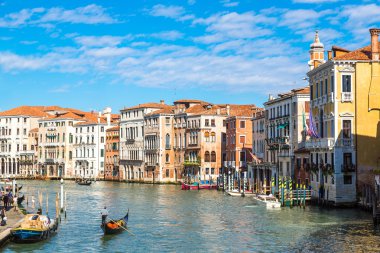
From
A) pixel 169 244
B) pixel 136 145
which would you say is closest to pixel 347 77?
pixel 169 244

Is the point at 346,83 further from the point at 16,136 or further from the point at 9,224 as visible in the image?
the point at 16,136

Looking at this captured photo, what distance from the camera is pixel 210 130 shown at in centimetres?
6394

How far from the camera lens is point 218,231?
86.8 feet

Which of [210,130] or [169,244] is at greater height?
[210,130]

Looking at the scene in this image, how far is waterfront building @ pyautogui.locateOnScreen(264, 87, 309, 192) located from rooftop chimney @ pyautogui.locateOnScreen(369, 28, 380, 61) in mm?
8097

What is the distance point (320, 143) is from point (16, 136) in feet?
219

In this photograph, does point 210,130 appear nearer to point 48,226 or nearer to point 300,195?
point 300,195

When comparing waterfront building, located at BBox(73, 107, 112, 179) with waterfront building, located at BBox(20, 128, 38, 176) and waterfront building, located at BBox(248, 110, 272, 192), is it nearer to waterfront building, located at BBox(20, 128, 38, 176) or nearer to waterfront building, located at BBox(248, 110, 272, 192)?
waterfront building, located at BBox(20, 128, 38, 176)

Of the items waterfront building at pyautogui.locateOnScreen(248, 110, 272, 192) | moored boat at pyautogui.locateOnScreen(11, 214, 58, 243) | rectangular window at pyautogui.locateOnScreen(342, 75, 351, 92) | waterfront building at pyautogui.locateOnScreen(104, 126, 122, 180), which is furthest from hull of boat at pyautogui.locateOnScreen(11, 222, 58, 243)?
waterfront building at pyautogui.locateOnScreen(104, 126, 122, 180)

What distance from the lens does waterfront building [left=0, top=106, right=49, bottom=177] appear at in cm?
9262

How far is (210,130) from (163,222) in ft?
113

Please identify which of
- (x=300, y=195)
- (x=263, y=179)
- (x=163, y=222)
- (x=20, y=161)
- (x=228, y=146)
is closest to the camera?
(x=163, y=222)

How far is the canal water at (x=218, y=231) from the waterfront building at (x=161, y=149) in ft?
102

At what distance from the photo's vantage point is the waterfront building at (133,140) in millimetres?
74075
